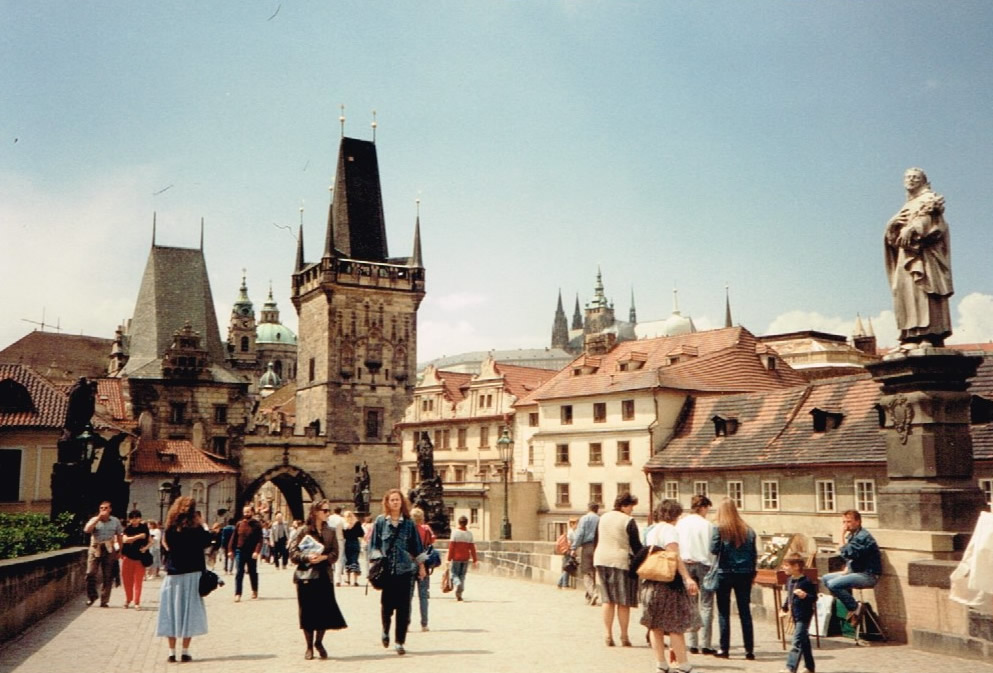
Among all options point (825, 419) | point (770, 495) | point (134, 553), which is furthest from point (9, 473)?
point (825, 419)

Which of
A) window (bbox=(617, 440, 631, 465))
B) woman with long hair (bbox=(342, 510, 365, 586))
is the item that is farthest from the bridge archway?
woman with long hair (bbox=(342, 510, 365, 586))

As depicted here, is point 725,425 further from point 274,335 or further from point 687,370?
point 274,335

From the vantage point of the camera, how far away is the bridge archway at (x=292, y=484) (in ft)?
226

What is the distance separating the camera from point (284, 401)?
116562 millimetres

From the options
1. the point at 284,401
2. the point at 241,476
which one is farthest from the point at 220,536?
the point at 284,401

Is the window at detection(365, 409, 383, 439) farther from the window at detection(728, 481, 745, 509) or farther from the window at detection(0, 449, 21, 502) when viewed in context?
the window at detection(728, 481, 745, 509)

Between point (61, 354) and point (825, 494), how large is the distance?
6203 centimetres

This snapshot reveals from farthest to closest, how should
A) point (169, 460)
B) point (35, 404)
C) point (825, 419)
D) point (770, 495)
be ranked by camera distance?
1. point (169, 460)
2. point (35, 404)
3. point (770, 495)
4. point (825, 419)

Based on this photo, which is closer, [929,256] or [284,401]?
[929,256]

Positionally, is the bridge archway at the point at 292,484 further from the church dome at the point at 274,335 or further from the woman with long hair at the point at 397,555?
the church dome at the point at 274,335

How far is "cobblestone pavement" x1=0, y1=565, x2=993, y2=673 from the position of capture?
9625 millimetres

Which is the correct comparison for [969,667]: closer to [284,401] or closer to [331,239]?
[331,239]

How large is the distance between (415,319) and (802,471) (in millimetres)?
49126

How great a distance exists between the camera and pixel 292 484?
238ft
